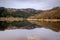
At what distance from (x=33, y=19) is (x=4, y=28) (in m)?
0.44

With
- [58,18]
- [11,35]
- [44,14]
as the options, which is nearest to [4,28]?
[11,35]

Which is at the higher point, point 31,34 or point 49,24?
point 49,24

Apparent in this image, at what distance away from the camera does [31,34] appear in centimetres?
188

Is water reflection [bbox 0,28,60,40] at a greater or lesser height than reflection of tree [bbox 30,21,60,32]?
lesser

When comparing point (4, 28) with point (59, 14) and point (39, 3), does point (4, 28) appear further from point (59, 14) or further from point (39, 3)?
point (59, 14)

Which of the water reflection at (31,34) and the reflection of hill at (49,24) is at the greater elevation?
the reflection of hill at (49,24)

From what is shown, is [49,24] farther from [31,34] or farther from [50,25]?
[31,34]

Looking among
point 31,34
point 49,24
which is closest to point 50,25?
point 49,24

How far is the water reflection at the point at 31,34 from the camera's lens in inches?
74.0

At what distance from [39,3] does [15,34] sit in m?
0.57

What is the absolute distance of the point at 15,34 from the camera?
1.90 m

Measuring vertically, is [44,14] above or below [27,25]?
above

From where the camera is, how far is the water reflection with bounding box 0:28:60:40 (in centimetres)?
188

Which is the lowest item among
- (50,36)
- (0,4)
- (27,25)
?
(50,36)
